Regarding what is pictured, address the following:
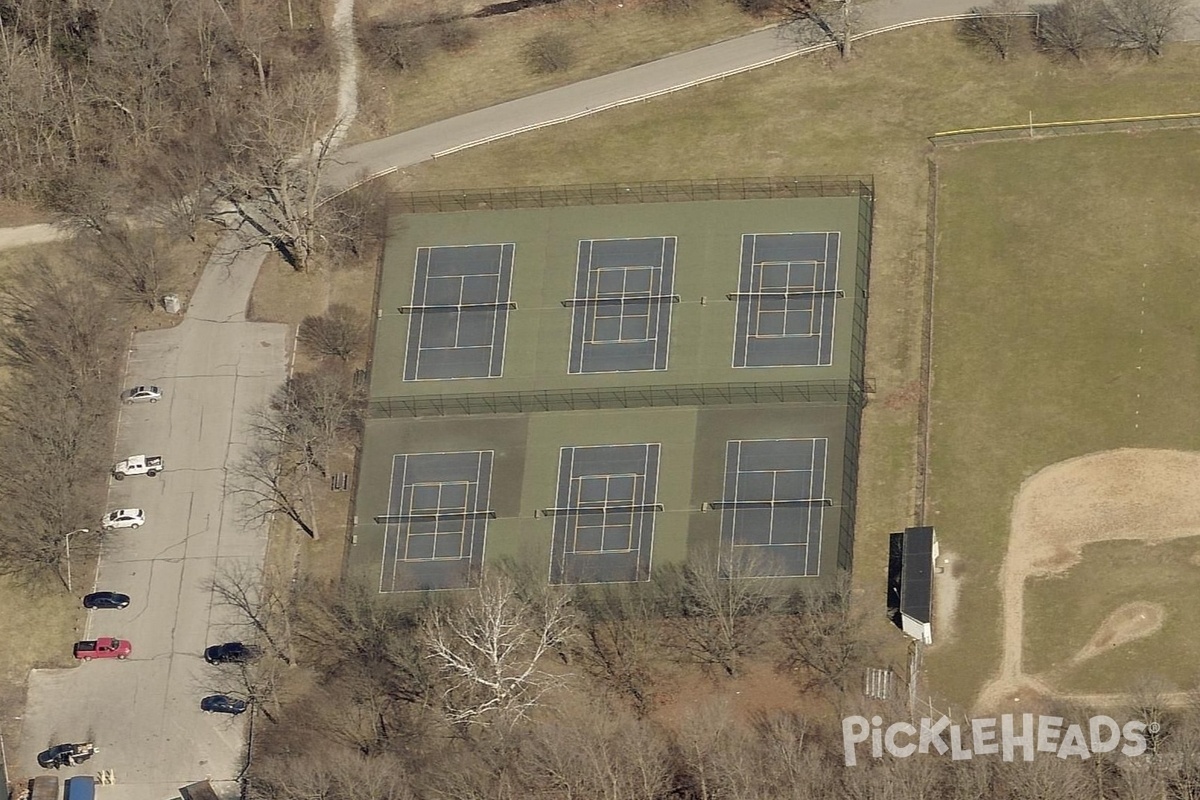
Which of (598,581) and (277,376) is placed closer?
(598,581)

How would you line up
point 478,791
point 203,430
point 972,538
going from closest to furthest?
point 478,791, point 972,538, point 203,430

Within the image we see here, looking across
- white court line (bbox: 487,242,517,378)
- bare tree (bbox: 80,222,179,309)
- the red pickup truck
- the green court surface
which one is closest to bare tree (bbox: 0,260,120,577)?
bare tree (bbox: 80,222,179,309)

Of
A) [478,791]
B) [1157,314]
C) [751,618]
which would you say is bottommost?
[478,791]

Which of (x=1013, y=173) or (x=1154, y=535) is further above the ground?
(x=1013, y=173)

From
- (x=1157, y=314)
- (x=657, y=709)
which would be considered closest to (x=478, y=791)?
(x=657, y=709)

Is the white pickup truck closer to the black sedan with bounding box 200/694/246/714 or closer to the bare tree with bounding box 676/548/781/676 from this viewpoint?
the black sedan with bounding box 200/694/246/714

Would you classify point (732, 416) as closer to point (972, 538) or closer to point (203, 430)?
point (972, 538)

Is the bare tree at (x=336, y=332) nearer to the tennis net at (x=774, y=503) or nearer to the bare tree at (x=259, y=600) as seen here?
the bare tree at (x=259, y=600)
